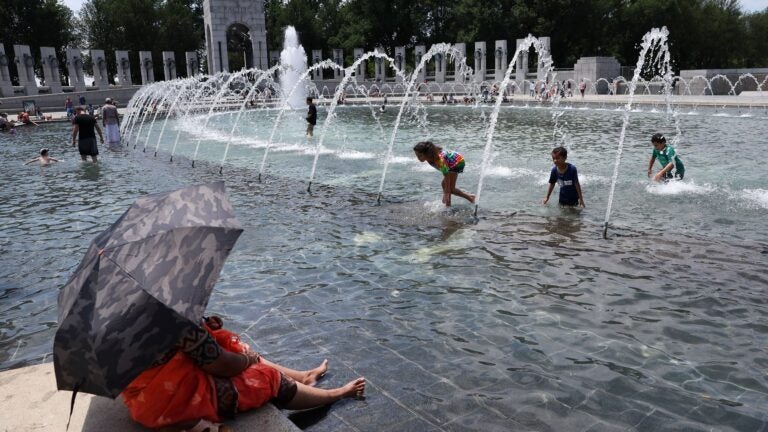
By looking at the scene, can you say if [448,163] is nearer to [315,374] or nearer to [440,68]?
[315,374]

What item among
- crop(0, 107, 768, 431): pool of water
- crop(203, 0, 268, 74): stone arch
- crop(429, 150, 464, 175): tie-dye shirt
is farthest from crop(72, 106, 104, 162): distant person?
crop(203, 0, 268, 74): stone arch

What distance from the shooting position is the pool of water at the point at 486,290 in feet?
14.5

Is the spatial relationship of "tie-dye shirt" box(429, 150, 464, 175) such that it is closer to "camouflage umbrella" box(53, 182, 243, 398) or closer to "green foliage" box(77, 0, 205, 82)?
"camouflage umbrella" box(53, 182, 243, 398)

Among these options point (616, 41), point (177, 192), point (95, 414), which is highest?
point (616, 41)

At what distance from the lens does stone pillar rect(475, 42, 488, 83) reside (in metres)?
56.5

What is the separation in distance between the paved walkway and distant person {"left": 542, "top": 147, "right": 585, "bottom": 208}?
6.68 meters

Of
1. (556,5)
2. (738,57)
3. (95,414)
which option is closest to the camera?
(95,414)

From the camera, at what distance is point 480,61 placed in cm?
5759

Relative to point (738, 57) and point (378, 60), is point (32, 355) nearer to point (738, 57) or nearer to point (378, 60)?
point (378, 60)

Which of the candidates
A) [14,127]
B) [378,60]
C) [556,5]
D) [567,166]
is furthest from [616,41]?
[567,166]

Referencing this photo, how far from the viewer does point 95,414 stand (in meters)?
3.72

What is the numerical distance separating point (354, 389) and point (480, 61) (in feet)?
185

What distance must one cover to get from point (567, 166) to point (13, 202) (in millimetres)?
10797

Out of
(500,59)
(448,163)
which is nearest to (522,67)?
(500,59)
